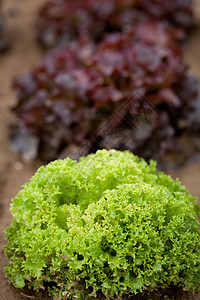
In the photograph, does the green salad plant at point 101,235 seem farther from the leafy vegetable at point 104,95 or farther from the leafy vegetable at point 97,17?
the leafy vegetable at point 97,17

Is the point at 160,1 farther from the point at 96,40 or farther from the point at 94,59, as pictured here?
the point at 94,59

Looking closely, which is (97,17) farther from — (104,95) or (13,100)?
(104,95)

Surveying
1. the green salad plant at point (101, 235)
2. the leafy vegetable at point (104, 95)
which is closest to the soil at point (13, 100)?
the green salad plant at point (101, 235)

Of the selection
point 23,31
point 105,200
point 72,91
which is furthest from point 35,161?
point 23,31

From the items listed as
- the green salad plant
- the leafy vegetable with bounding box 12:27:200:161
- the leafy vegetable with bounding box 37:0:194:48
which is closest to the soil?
the green salad plant

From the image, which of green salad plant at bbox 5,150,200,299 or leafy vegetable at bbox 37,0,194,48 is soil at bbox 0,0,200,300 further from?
A: leafy vegetable at bbox 37,0,194,48

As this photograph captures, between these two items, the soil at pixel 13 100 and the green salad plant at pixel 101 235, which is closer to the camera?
the green salad plant at pixel 101 235
